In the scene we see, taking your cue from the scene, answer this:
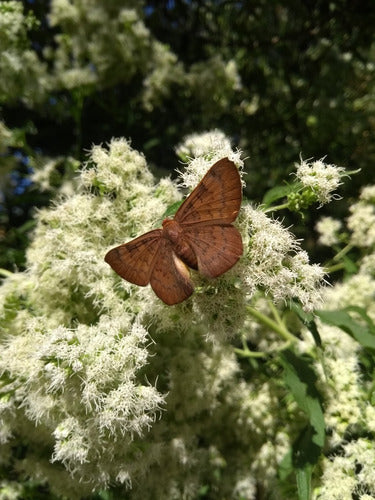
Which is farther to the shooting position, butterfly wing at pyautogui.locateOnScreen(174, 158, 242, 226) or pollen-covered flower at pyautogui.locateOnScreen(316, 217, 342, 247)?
pollen-covered flower at pyautogui.locateOnScreen(316, 217, 342, 247)

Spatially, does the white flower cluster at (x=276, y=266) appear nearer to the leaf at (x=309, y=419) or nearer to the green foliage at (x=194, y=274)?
the green foliage at (x=194, y=274)

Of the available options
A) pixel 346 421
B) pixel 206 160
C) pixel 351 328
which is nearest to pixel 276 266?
pixel 206 160

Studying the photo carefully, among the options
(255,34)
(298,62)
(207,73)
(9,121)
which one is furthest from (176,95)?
(9,121)

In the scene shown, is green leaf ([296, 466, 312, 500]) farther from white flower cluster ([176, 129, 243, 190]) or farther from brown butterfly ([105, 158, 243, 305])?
white flower cluster ([176, 129, 243, 190])

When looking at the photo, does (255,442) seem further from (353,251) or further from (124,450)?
(353,251)

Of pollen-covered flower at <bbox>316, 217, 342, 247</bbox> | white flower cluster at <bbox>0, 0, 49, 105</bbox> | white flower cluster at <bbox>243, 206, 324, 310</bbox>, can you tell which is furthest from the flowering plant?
white flower cluster at <bbox>0, 0, 49, 105</bbox>

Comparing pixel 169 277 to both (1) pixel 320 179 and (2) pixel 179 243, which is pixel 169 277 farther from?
(1) pixel 320 179
